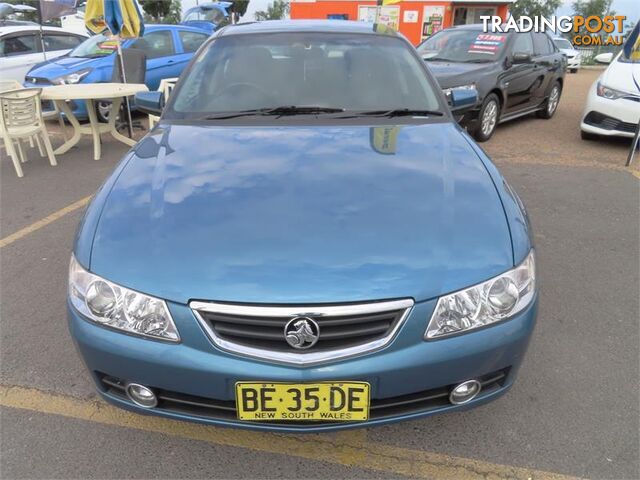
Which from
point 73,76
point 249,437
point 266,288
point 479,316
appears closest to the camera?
point 266,288

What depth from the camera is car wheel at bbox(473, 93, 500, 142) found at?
677 centimetres

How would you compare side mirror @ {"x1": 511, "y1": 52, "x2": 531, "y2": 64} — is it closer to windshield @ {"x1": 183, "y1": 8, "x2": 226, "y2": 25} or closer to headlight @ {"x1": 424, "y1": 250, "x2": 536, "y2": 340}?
headlight @ {"x1": 424, "y1": 250, "x2": 536, "y2": 340}

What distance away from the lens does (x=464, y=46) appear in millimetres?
7422

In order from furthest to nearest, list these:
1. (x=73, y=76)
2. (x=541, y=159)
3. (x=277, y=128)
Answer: (x=73, y=76) → (x=541, y=159) → (x=277, y=128)

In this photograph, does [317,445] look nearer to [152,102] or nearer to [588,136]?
[152,102]

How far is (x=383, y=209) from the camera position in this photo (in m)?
1.89

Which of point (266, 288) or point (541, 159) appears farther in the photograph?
point (541, 159)

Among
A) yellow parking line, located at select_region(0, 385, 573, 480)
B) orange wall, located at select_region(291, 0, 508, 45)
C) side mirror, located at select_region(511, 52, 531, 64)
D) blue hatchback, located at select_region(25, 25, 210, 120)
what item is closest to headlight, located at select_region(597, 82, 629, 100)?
side mirror, located at select_region(511, 52, 531, 64)

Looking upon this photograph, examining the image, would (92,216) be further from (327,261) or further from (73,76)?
(73,76)

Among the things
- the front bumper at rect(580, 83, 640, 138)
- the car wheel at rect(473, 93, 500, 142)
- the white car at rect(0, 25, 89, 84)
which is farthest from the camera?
the white car at rect(0, 25, 89, 84)

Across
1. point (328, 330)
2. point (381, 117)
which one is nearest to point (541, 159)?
point (381, 117)

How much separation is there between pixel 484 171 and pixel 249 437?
5.07 feet

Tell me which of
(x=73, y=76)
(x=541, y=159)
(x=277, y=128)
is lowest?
(x=541, y=159)

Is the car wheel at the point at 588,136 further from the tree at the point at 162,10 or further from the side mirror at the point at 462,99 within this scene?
the tree at the point at 162,10
